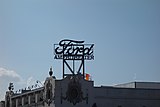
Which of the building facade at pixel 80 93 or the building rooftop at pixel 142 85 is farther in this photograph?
the building rooftop at pixel 142 85

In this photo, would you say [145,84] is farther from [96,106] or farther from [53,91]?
[53,91]

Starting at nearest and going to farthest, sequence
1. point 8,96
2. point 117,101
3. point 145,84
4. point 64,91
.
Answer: point 64,91 < point 117,101 < point 145,84 < point 8,96

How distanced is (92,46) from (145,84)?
72.7ft

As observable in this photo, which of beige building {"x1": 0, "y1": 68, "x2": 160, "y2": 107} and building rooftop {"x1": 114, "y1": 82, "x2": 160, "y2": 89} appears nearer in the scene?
beige building {"x1": 0, "y1": 68, "x2": 160, "y2": 107}

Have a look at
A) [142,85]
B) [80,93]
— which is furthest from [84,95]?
[142,85]

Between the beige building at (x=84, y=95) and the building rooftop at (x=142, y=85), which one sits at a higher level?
the building rooftop at (x=142, y=85)

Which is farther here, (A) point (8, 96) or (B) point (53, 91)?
(A) point (8, 96)

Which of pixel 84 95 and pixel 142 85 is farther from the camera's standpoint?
pixel 142 85

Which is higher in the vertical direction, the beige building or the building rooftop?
the building rooftop

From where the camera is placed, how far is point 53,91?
248 ft

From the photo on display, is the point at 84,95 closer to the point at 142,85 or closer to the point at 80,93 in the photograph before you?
the point at 80,93

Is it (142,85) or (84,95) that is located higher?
(142,85)

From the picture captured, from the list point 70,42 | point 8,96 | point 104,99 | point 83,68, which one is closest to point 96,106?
point 104,99

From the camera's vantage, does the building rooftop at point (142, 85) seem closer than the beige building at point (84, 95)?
No
